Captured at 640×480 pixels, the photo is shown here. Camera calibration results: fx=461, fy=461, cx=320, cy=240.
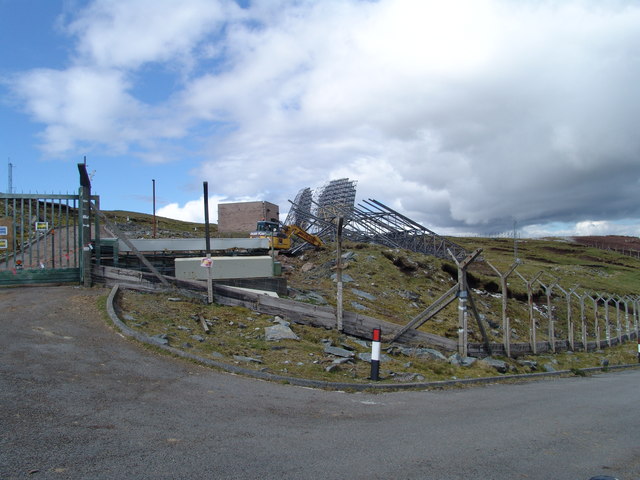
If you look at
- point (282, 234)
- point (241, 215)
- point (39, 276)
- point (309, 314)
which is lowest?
point (309, 314)

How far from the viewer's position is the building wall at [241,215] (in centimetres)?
7288

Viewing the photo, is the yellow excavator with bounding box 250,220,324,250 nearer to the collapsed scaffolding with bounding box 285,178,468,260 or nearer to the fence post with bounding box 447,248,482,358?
the collapsed scaffolding with bounding box 285,178,468,260

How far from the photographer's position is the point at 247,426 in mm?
5641

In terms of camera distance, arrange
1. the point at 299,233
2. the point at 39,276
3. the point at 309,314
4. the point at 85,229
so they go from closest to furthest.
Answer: the point at 39,276 < the point at 85,229 < the point at 309,314 < the point at 299,233

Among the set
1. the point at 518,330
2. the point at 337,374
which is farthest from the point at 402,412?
the point at 518,330

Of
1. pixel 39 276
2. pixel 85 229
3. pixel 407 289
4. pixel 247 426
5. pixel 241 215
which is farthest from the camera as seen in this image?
pixel 241 215

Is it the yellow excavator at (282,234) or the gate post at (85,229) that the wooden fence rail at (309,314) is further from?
the yellow excavator at (282,234)

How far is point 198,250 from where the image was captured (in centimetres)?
2709

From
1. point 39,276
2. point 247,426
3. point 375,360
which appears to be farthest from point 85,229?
point 247,426

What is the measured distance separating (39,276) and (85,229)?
1.80 meters

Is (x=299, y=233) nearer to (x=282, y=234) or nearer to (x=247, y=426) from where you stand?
(x=282, y=234)

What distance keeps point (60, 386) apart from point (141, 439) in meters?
2.21

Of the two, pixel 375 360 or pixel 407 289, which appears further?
pixel 407 289

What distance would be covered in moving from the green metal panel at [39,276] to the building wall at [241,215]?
58.4 meters
